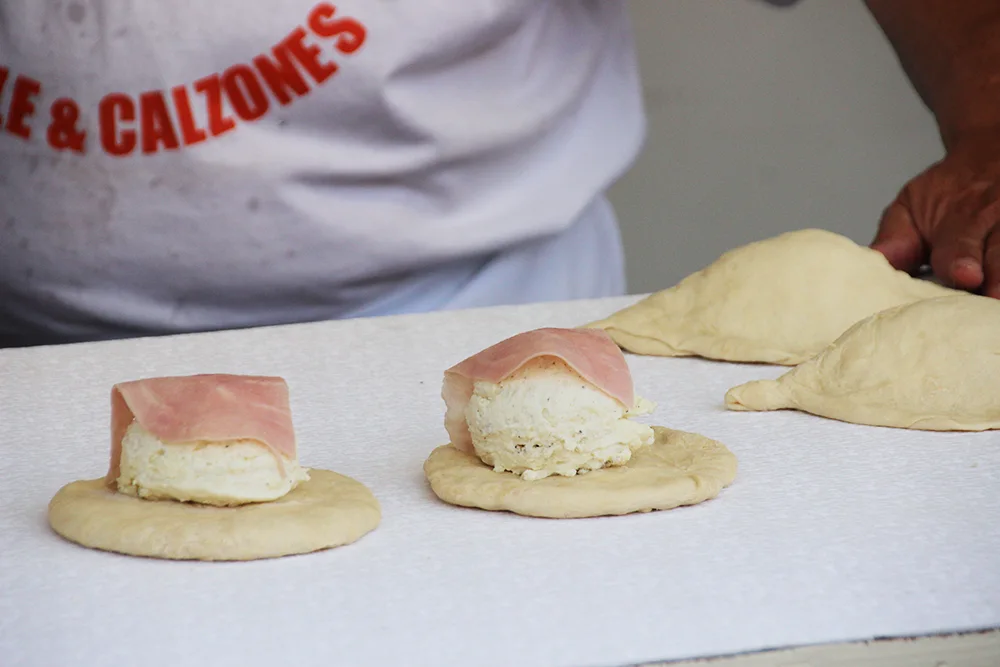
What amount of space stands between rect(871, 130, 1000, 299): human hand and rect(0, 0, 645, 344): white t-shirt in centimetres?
43

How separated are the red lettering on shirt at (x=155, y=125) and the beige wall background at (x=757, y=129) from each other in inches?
84.9

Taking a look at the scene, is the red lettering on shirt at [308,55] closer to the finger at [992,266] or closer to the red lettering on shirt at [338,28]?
the red lettering on shirt at [338,28]

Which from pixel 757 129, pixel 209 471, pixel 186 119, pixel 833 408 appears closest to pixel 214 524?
pixel 209 471

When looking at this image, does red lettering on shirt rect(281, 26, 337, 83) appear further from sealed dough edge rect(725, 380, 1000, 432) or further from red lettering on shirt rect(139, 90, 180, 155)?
sealed dough edge rect(725, 380, 1000, 432)

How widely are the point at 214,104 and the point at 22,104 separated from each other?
0.67 feet

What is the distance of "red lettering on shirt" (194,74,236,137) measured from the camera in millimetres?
1260

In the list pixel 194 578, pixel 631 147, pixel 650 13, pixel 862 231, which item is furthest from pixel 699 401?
pixel 862 231

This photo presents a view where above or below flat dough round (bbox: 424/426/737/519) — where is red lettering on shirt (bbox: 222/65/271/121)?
above

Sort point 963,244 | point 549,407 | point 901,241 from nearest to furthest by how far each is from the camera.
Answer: point 549,407 < point 963,244 < point 901,241

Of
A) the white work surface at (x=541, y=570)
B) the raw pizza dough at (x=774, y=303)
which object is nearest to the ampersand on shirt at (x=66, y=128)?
the white work surface at (x=541, y=570)

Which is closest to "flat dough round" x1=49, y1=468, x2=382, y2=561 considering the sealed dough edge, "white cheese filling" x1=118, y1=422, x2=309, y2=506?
"white cheese filling" x1=118, y1=422, x2=309, y2=506

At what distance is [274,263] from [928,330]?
28.0 inches

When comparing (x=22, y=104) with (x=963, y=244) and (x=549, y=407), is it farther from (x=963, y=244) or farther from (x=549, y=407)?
(x=963, y=244)

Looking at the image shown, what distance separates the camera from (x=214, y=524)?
2.22 ft
